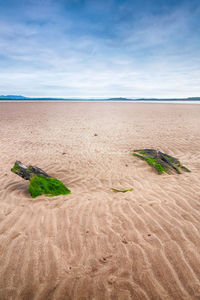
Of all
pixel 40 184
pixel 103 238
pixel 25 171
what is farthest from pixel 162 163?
pixel 25 171

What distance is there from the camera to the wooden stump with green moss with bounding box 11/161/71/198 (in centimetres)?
450

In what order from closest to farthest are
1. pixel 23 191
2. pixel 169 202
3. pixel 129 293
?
pixel 129 293
pixel 169 202
pixel 23 191

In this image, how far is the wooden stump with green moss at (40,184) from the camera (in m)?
4.50

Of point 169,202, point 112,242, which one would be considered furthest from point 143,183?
point 112,242

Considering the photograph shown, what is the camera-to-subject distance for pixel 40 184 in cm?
462

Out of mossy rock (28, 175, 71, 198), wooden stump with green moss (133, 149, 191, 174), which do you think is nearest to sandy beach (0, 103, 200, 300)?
mossy rock (28, 175, 71, 198)

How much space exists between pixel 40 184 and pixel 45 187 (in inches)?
6.7

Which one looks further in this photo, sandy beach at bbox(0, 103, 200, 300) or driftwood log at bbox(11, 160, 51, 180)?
driftwood log at bbox(11, 160, 51, 180)

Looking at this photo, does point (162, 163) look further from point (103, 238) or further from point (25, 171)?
point (25, 171)

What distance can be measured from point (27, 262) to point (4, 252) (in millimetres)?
452

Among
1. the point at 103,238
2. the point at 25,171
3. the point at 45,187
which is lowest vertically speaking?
the point at 103,238

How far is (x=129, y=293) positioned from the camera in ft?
7.17

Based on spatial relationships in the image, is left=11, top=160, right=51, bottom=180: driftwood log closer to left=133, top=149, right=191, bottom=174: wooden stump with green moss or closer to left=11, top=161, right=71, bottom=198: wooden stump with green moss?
left=11, top=161, right=71, bottom=198: wooden stump with green moss

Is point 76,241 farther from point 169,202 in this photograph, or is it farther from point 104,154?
point 104,154
